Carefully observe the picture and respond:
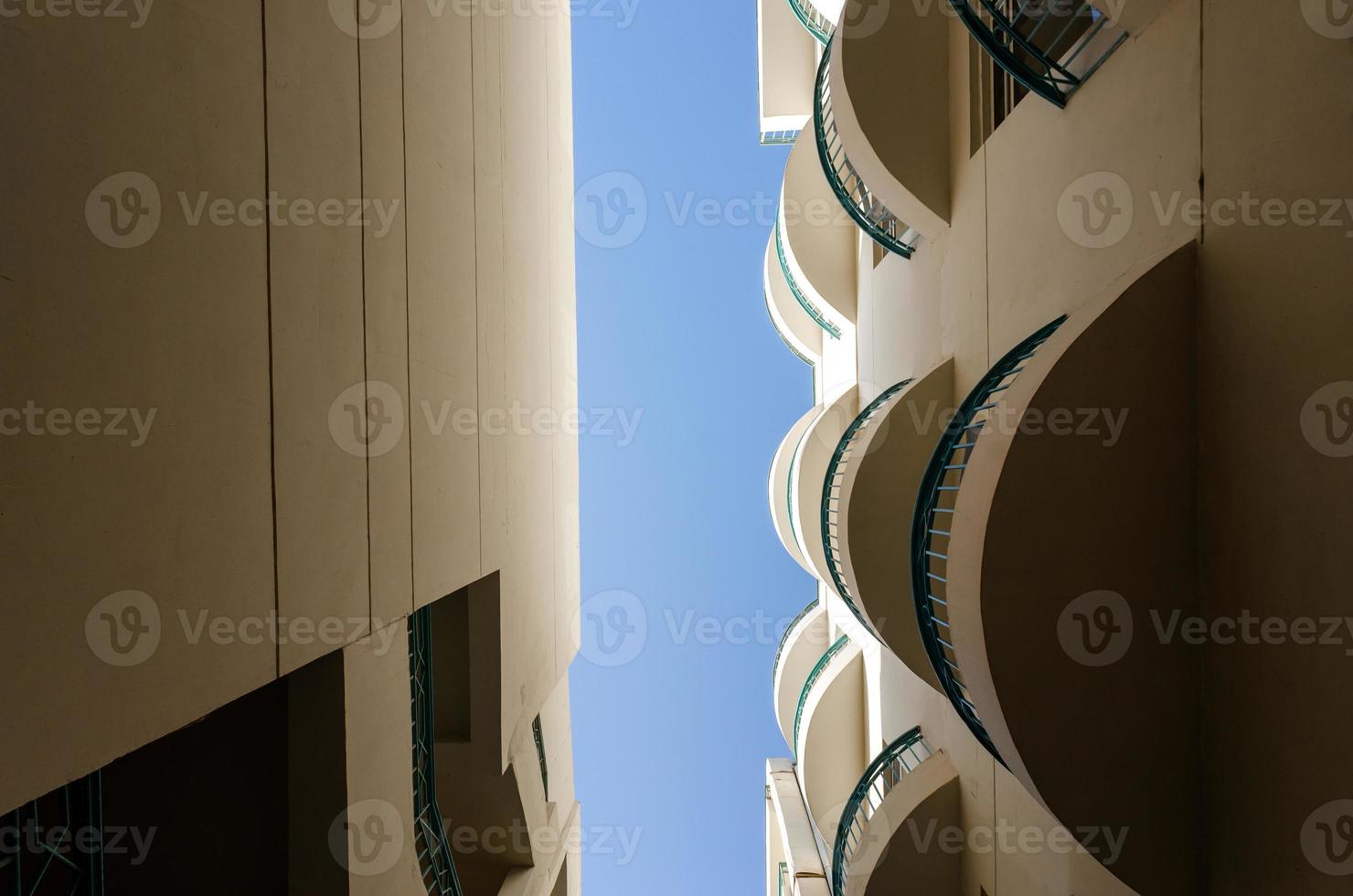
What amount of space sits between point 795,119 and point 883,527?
11.2m

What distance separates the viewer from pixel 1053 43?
4668 mm

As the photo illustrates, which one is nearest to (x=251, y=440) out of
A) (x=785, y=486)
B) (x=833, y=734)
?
(x=785, y=486)

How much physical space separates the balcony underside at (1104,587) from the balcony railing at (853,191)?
470 centimetres

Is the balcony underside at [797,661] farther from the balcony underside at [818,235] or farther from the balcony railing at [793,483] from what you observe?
the balcony underside at [818,235]

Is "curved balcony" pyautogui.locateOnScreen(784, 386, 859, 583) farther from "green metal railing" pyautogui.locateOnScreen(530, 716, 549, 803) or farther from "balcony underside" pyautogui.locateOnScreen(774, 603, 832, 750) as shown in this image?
"green metal railing" pyautogui.locateOnScreen(530, 716, 549, 803)

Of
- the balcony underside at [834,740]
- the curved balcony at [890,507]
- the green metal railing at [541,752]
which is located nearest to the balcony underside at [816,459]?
the balcony underside at [834,740]

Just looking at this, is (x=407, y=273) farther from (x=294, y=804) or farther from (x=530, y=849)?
(x=530, y=849)

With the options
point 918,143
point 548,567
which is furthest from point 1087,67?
point 548,567

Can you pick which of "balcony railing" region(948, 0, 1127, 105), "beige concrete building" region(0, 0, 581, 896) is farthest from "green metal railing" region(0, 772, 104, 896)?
"balcony railing" region(948, 0, 1127, 105)

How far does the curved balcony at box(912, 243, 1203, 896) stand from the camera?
11.5 ft

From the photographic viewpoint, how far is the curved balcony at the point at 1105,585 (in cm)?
352

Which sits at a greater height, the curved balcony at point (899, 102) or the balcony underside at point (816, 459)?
the curved balcony at point (899, 102)

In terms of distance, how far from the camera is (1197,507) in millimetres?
3578

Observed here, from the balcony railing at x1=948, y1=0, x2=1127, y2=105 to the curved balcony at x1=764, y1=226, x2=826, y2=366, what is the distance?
10039 mm
